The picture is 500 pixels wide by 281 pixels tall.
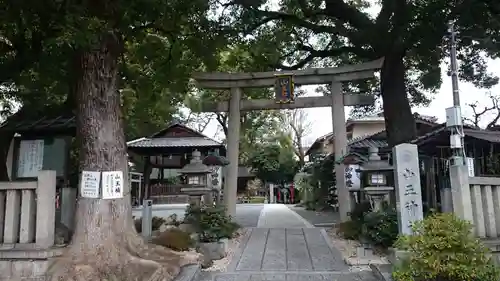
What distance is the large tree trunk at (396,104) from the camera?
12.2 m

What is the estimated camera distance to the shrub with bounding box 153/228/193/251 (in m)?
7.82

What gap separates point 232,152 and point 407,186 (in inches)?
255

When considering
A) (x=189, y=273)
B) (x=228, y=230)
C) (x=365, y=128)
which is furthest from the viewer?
(x=365, y=128)

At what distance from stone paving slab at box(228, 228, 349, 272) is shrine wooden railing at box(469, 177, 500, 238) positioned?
2485mm

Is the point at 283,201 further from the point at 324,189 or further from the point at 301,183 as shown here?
the point at 324,189

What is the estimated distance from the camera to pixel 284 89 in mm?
12586

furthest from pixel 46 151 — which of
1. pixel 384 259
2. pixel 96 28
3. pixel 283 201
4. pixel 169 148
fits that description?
pixel 283 201

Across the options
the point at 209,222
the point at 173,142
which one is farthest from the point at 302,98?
the point at 173,142

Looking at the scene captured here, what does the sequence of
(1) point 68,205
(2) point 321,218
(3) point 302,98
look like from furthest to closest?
(2) point 321,218, (3) point 302,98, (1) point 68,205

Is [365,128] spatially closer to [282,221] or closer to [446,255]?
[282,221]

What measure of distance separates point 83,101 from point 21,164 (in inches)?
90.6

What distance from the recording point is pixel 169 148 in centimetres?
2519

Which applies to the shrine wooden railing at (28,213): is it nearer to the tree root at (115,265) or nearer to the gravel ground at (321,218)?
the tree root at (115,265)

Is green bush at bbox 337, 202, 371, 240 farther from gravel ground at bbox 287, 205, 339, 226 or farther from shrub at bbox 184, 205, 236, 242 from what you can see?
shrub at bbox 184, 205, 236, 242
